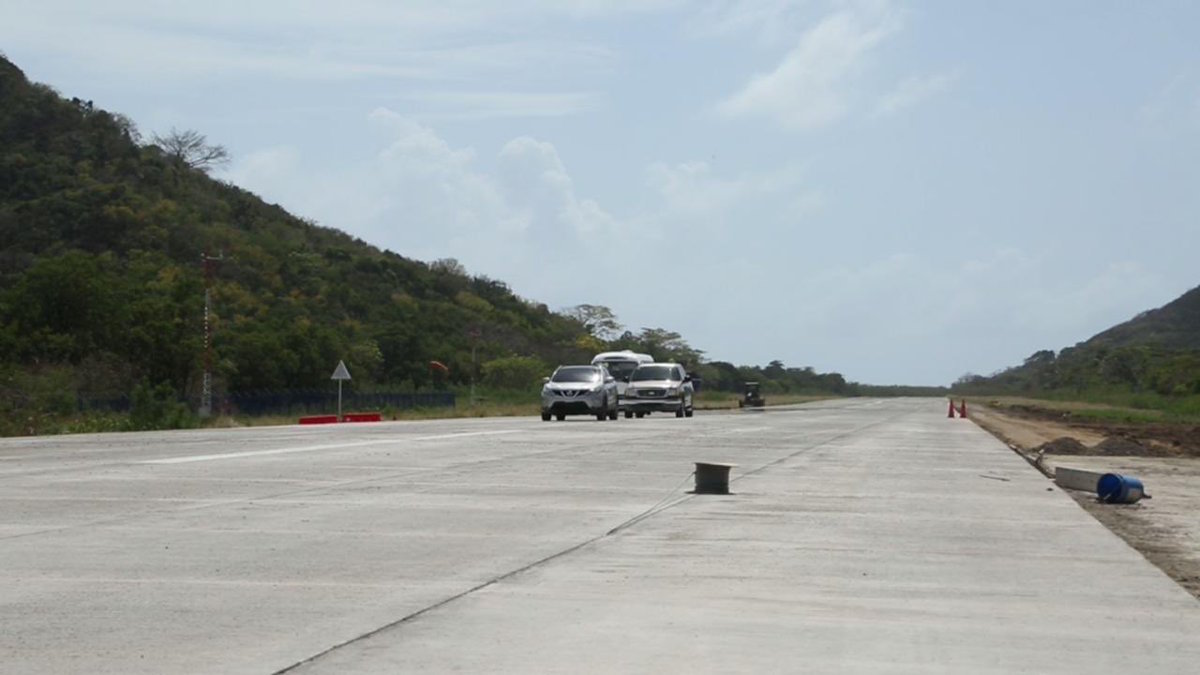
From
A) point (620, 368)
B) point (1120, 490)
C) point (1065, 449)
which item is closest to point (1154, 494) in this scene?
point (1120, 490)

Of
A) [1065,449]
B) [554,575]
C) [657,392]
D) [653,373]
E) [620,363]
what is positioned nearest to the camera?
[554,575]

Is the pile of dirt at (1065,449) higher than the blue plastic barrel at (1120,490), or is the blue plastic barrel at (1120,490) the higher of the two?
the pile of dirt at (1065,449)

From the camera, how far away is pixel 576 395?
1939 inches

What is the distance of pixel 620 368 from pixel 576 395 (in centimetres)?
1577

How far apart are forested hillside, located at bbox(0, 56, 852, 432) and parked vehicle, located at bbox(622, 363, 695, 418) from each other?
1545 cm

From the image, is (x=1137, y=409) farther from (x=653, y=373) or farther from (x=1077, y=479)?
(x=1077, y=479)

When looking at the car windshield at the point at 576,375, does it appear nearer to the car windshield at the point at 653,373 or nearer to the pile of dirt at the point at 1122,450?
the car windshield at the point at 653,373

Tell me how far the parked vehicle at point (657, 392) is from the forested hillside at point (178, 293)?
15.4 m

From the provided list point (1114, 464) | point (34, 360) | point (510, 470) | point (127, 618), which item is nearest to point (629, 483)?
point (510, 470)

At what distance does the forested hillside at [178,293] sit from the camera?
61.7 m

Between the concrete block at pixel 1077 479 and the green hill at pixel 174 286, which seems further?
the green hill at pixel 174 286

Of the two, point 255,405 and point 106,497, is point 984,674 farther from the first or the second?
point 255,405

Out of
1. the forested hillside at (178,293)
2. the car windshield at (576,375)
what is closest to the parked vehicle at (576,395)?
the car windshield at (576,375)

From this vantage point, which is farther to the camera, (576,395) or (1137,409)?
(1137,409)
